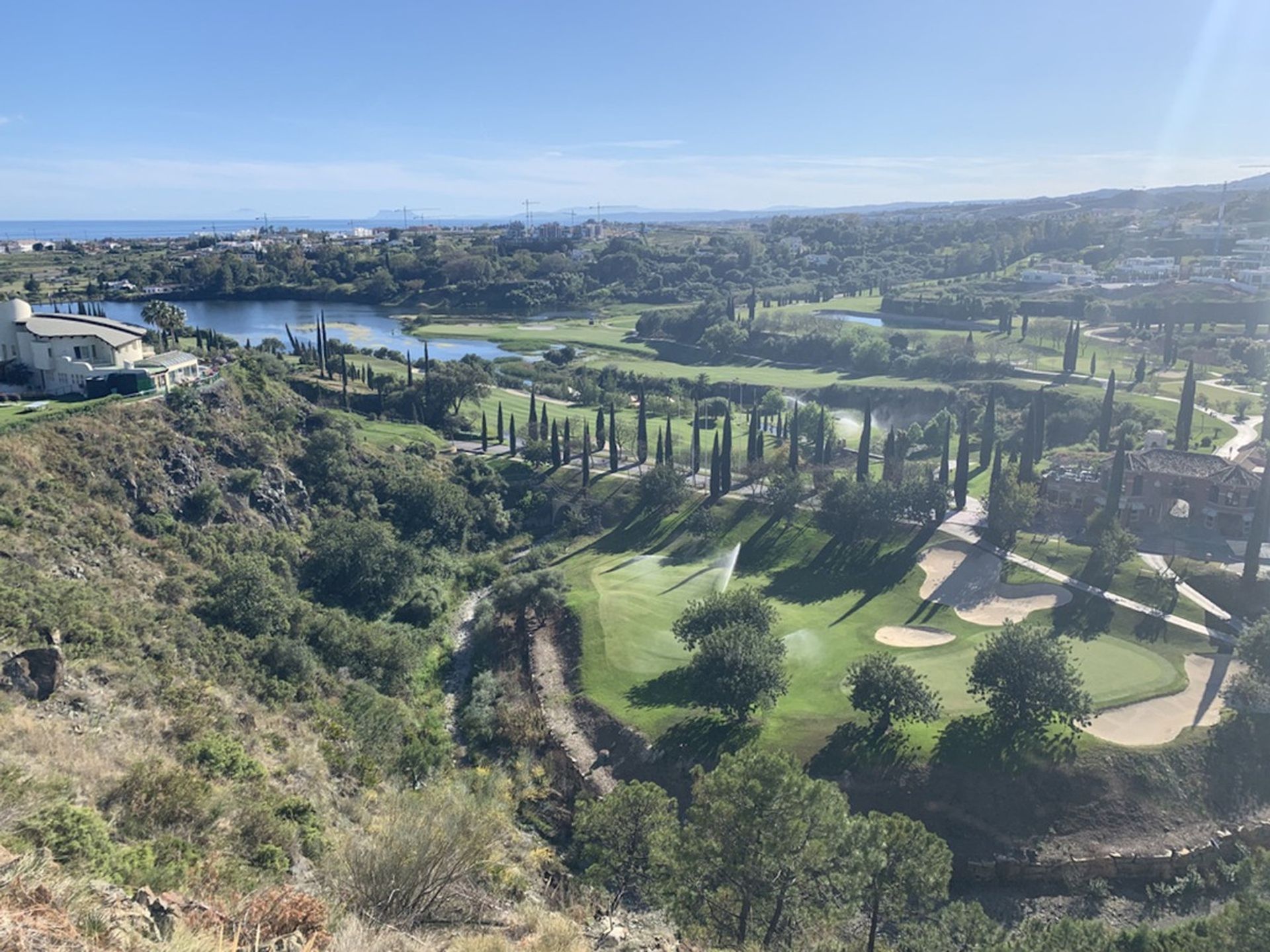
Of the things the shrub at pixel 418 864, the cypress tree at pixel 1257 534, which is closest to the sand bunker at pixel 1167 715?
the cypress tree at pixel 1257 534

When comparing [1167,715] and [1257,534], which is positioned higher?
[1257,534]

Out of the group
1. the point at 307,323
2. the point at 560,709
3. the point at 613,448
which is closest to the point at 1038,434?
the point at 613,448

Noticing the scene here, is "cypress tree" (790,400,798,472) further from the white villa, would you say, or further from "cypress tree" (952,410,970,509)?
the white villa

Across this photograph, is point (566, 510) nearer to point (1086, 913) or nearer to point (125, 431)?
point (125, 431)

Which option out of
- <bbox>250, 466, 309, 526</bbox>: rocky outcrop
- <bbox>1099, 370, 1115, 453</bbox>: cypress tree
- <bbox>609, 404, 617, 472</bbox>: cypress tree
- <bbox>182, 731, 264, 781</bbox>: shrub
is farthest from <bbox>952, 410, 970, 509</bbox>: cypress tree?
<bbox>182, 731, 264, 781</bbox>: shrub

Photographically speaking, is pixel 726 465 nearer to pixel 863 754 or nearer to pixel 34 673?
pixel 863 754

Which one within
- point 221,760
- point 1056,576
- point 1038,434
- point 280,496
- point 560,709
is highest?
point 221,760
